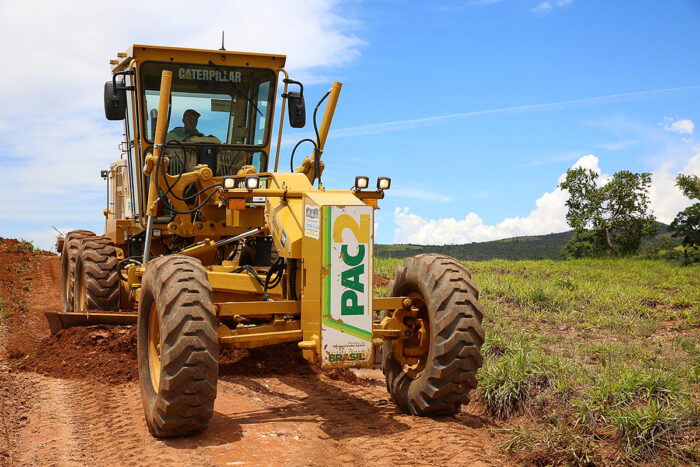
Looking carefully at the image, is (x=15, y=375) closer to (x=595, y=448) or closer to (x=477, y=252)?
(x=595, y=448)

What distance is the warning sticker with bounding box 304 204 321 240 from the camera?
5.20 m

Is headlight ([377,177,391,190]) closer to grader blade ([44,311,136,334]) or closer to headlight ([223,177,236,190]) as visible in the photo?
headlight ([223,177,236,190])

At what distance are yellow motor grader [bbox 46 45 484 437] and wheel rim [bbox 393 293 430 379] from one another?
0.01 metres

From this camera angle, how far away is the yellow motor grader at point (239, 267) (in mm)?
5094

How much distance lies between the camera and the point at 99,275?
8.57 m

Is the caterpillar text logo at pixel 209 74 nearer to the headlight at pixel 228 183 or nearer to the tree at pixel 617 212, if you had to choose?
the headlight at pixel 228 183

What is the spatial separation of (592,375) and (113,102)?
5.92 meters

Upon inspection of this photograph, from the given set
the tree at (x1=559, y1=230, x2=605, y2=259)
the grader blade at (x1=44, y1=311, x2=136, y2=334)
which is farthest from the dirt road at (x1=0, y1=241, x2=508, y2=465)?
the tree at (x1=559, y1=230, x2=605, y2=259)

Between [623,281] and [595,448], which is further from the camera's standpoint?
[623,281]

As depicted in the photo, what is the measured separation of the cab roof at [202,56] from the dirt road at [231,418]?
330 cm

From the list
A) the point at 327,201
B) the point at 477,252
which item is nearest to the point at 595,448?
the point at 327,201

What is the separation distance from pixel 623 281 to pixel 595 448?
996cm

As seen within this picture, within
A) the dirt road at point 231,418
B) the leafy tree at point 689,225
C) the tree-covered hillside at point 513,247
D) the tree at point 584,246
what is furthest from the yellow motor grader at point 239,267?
the tree-covered hillside at point 513,247

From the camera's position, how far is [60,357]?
779cm
